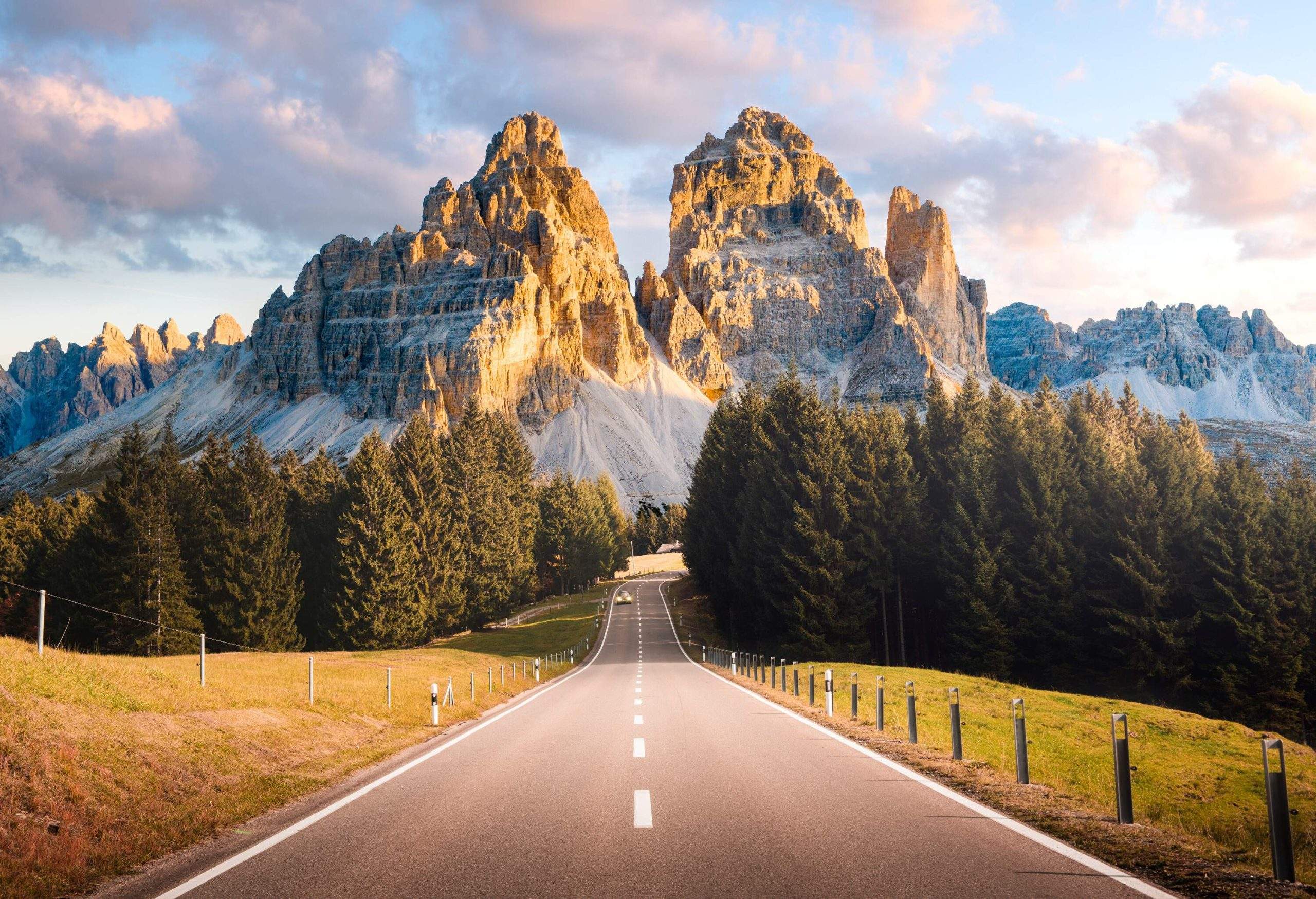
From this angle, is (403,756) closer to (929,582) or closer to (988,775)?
(988,775)

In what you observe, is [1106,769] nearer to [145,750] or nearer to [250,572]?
[145,750]

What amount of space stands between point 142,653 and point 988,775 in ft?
162

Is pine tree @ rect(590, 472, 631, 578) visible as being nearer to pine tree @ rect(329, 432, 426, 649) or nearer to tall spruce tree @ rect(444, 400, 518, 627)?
tall spruce tree @ rect(444, 400, 518, 627)

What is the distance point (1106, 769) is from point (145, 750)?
17030 mm

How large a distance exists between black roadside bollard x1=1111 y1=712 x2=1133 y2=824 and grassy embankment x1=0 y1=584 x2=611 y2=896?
29.0 feet

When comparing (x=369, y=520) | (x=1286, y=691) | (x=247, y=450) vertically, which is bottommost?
(x=1286, y=691)

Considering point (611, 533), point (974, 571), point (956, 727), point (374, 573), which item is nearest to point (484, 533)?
point (374, 573)

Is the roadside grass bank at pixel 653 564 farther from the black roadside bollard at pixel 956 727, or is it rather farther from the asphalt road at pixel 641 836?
the asphalt road at pixel 641 836

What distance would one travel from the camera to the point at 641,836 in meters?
7.58

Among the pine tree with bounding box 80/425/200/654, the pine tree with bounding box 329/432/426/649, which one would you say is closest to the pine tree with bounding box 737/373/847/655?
the pine tree with bounding box 329/432/426/649

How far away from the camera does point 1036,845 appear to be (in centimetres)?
728

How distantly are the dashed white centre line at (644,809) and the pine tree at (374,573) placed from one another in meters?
46.4

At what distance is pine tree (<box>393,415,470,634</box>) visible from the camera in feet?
199

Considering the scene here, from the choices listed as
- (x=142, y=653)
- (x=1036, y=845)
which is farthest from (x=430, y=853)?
(x=142, y=653)
